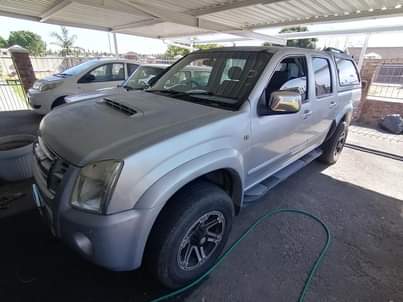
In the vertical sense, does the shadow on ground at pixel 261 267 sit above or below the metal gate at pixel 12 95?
below

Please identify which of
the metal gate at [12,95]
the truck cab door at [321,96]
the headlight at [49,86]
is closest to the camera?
the truck cab door at [321,96]

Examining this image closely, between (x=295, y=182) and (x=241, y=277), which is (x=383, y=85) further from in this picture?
(x=241, y=277)

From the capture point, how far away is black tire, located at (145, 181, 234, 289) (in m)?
1.56

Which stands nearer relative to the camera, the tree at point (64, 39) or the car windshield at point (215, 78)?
the car windshield at point (215, 78)

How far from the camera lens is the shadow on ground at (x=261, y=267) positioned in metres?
1.82

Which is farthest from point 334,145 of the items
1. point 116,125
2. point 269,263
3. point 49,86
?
point 49,86

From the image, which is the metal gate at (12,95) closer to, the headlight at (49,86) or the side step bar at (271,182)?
the headlight at (49,86)

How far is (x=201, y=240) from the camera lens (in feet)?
6.07

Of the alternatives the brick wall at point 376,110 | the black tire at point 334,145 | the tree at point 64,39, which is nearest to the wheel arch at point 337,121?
the black tire at point 334,145

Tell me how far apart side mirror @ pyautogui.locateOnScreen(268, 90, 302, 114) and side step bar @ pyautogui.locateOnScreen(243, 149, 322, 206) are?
93 cm

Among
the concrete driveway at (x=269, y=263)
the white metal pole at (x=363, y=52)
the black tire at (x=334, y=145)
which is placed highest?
the white metal pole at (x=363, y=52)

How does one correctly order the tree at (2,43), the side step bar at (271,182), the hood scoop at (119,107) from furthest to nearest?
the tree at (2,43), the side step bar at (271,182), the hood scoop at (119,107)

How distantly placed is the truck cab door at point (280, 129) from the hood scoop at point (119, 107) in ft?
3.53

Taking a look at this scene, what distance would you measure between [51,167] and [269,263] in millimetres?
2025
